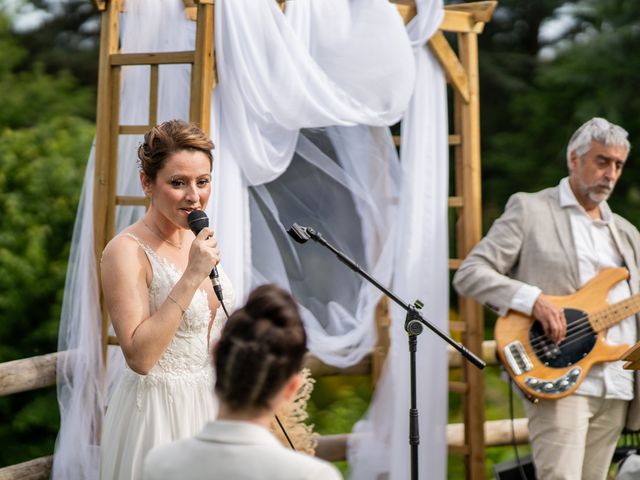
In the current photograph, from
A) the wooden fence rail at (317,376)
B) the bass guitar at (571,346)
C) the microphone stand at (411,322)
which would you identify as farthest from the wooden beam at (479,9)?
the microphone stand at (411,322)

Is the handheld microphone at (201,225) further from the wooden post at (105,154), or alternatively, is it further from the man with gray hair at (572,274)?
the man with gray hair at (572,274)

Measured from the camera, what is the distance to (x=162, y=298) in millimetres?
2740

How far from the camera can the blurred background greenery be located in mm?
5371

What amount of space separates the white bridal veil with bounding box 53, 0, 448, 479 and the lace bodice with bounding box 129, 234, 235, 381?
1.09 metres

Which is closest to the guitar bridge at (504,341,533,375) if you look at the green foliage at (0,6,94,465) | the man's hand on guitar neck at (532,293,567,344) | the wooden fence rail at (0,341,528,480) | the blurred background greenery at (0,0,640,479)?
the man's hand on guitar neck at (532,293,567,344)

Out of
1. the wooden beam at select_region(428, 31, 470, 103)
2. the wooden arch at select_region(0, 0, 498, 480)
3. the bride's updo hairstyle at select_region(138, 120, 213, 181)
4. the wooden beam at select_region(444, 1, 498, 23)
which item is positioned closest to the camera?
the bride's updo hairstyle at select_region(138, 120, 213, 181)

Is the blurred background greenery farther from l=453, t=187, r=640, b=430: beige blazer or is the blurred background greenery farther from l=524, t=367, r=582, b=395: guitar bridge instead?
l=524, t=367, r=582, b=395: guitar bridge

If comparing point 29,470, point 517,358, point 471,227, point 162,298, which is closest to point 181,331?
point 162,298

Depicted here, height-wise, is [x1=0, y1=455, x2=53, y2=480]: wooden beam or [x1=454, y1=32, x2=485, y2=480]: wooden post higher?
[x1=454, y1=32, x2=485, y2=480]: wooden post

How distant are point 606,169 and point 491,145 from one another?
4972 mm

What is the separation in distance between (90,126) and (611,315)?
3871 millimetres

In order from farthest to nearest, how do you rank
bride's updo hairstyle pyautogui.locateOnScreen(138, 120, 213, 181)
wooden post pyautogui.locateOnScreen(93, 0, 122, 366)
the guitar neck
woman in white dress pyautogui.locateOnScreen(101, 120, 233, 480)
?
the guitar neck
wooden post pyautogui.locateOnScreen(93, 0, 122, 366)
bride's updo hairstyle pyautogui.locateOnScreen(138, 120, 213, 181)
woman in white dress pyautogui.locateOnScreen(101, 120, 233, 480)

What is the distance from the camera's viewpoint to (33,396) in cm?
543

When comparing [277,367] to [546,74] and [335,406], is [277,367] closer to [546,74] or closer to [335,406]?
[335,406]
